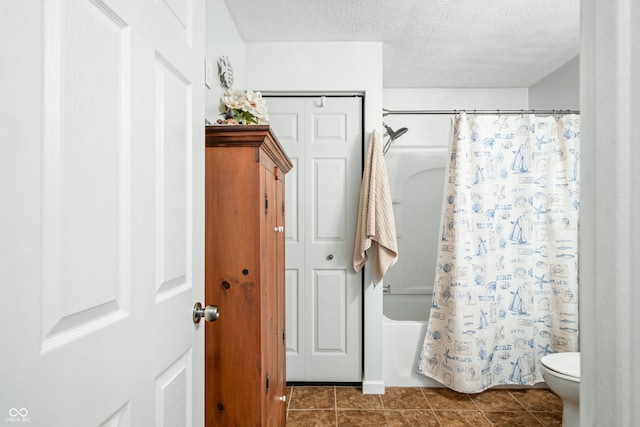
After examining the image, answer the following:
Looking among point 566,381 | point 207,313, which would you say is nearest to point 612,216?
point 207,313

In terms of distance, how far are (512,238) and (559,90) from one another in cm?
145

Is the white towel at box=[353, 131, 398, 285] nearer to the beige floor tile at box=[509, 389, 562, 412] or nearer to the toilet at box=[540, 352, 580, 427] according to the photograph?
the toilet at box=[540, 352, 580, 427]

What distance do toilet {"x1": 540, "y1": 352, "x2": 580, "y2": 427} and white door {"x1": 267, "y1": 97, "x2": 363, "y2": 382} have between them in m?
1.24

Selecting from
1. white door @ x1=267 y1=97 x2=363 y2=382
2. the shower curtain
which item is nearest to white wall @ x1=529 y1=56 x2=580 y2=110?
the shower curtain

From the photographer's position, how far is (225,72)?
2146 millimetres

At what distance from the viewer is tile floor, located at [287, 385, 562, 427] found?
231 cm

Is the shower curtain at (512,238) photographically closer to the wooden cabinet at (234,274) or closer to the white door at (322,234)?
the white door at (322,234)

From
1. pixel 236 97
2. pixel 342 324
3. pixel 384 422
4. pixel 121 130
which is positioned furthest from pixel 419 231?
pixel 121 130

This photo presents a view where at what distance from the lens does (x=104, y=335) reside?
0.63m

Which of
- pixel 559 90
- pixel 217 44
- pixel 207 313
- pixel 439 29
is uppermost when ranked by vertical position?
pixel 439 29

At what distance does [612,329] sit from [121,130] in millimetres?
773

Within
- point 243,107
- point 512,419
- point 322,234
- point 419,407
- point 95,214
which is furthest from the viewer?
point 322,234

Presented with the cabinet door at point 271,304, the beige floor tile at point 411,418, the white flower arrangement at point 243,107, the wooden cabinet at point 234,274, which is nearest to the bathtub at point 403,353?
the beige floor tile at point 411,418

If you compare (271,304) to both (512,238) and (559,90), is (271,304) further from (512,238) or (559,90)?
(559,90)
